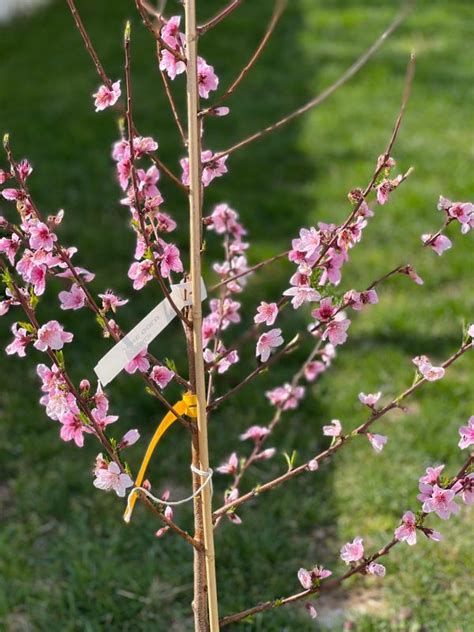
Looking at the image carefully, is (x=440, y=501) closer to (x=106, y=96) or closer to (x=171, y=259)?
(x=171, y=259)

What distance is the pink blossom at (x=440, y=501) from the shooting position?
1.74 meters

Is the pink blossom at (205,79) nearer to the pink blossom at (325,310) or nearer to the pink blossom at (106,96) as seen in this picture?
the pink blossom at (106,96)

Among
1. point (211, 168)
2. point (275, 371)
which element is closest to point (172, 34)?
point (211, 168)

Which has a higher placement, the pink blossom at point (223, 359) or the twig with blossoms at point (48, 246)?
the twig with blossoms at point (48, 246)

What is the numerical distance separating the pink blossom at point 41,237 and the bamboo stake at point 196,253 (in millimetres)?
248

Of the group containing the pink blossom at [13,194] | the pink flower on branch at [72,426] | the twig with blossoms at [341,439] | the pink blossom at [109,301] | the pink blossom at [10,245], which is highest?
the pink blossom at [13,194]

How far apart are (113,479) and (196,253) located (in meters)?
0.43

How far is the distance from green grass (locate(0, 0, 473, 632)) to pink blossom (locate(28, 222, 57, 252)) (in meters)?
1.34

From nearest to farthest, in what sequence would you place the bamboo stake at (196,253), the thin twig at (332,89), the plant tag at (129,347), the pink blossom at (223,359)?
the thin twig at (332,89) → the bamboo stake at (196,253) → the plant tag at (129,347) → the pink blossom at (223,359)

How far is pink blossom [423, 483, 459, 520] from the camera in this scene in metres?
1.74

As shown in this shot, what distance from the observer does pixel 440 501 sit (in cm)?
175

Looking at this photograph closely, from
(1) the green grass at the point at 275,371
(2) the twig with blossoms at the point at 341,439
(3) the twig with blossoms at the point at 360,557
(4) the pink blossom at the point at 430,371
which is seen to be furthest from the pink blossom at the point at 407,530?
(1) the green grass at the point at 275,371

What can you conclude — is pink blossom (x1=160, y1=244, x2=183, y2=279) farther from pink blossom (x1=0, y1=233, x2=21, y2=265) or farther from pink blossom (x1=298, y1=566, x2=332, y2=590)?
pink blossom (x1=298, y1=566, x2=332, y2=590)

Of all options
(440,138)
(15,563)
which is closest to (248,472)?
(15,563)
